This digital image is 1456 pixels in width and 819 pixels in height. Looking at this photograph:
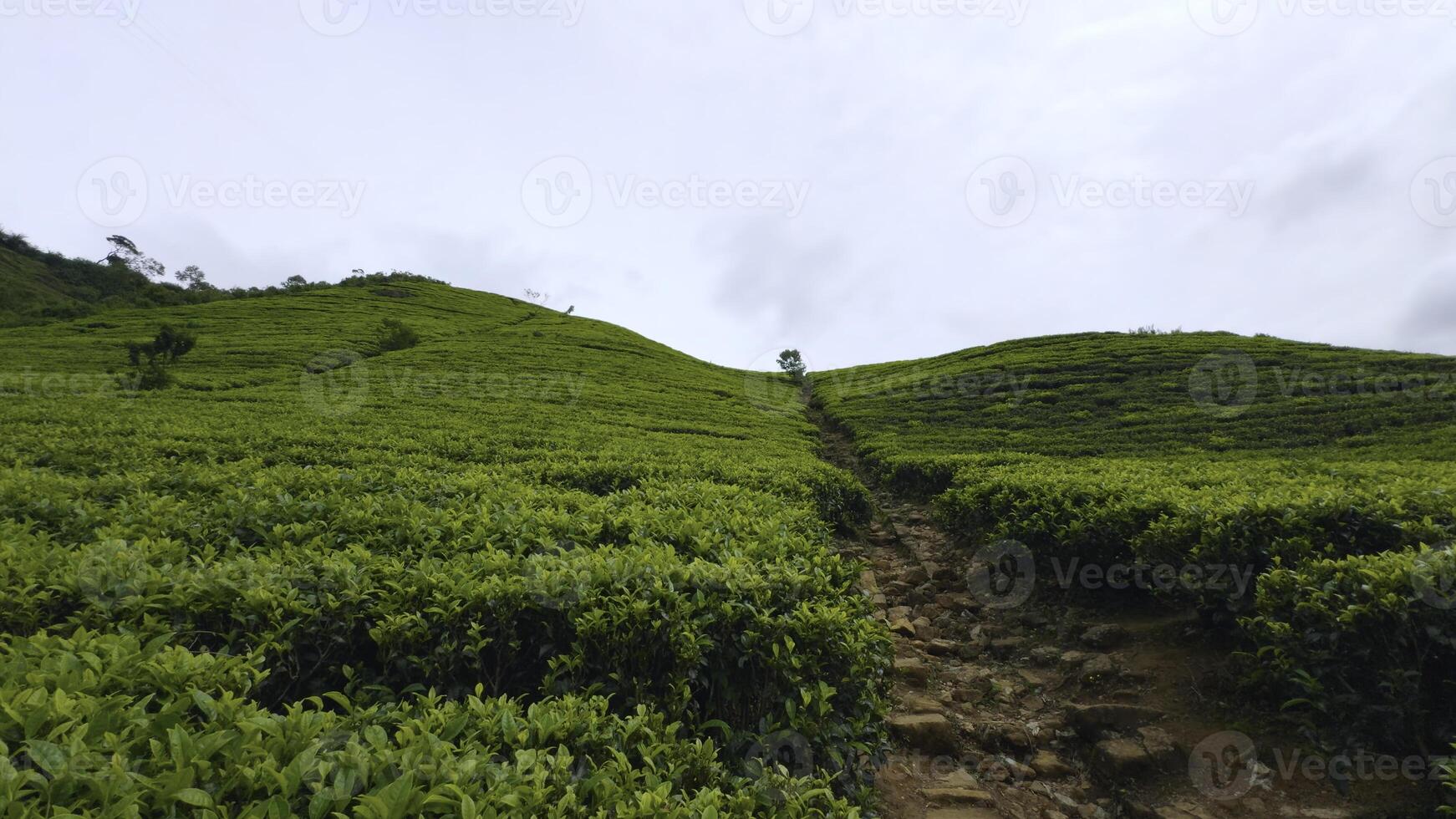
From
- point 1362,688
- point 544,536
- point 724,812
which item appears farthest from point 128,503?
point 1362,688

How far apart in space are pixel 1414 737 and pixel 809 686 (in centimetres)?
396

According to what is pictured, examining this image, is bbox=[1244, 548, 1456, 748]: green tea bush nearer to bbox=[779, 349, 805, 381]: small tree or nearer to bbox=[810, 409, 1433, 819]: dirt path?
bbox=[810, 409, 1433, 819]: dirt path

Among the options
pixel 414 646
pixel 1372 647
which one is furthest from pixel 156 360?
pixel 1372 647

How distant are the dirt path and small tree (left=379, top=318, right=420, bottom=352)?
33614 millimetres

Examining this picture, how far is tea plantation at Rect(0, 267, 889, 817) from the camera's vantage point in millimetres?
2055

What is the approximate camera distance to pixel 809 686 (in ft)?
11.6

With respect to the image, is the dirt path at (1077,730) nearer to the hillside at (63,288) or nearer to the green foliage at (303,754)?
the green foliage at (303,754)

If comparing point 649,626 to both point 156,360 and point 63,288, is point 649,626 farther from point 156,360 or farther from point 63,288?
point 63,288

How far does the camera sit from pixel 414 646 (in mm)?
3330

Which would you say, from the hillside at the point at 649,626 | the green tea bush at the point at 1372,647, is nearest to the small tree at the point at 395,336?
the hillside at the point at 649,626

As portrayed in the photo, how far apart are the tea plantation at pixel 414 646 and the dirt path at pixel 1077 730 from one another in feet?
3.31

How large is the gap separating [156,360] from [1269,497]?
97.8 feet

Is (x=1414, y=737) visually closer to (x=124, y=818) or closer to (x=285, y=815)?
(x=285, y=815)

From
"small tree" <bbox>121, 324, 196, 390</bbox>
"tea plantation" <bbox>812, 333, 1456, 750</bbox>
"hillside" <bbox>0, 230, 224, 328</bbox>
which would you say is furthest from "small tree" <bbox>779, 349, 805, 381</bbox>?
"hillside" <bbox>0, 230, 224, 328</bbox>
